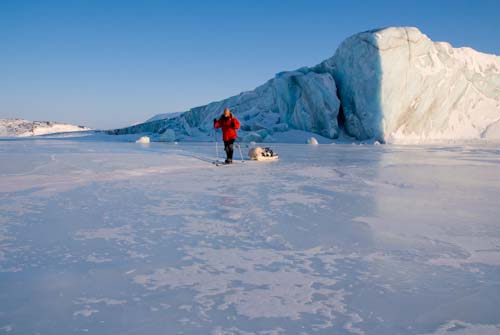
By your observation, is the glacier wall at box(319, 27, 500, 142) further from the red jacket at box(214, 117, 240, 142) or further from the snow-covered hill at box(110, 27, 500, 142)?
the red jacket at box(214, 117, 240, 142)

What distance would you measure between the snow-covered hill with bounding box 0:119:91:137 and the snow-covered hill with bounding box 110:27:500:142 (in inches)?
1648

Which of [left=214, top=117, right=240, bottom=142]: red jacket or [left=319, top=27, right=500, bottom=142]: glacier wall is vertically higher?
[left=319, top=27, right=500, bottom=142]: glacier wall

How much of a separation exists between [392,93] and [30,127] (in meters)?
56.8

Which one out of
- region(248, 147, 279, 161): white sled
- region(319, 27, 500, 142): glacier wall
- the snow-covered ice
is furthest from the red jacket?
region(319, 27, 500, 142): glacier wall

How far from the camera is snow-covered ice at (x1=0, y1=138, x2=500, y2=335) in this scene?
1423 millimetres

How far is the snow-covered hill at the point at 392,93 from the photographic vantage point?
1875 centimetres

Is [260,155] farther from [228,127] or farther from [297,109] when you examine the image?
[297,109]

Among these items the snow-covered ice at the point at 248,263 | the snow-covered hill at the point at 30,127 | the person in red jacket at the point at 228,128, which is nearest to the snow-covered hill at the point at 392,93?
the person in red jacket at the point at 228,128

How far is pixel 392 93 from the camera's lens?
61.3 feet

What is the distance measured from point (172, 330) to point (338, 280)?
2.57 ft

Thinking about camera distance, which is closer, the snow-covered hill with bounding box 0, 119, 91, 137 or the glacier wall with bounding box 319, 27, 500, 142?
the glacier wall with bounding box 319, 27, 500, 142

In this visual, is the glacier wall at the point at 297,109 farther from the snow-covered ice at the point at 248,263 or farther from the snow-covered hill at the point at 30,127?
the snow-covered hill at the point at 30,127

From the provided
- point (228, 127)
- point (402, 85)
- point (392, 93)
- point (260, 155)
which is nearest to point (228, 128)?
point (228, 127)

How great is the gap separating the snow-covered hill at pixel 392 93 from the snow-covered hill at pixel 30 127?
41.9 m
